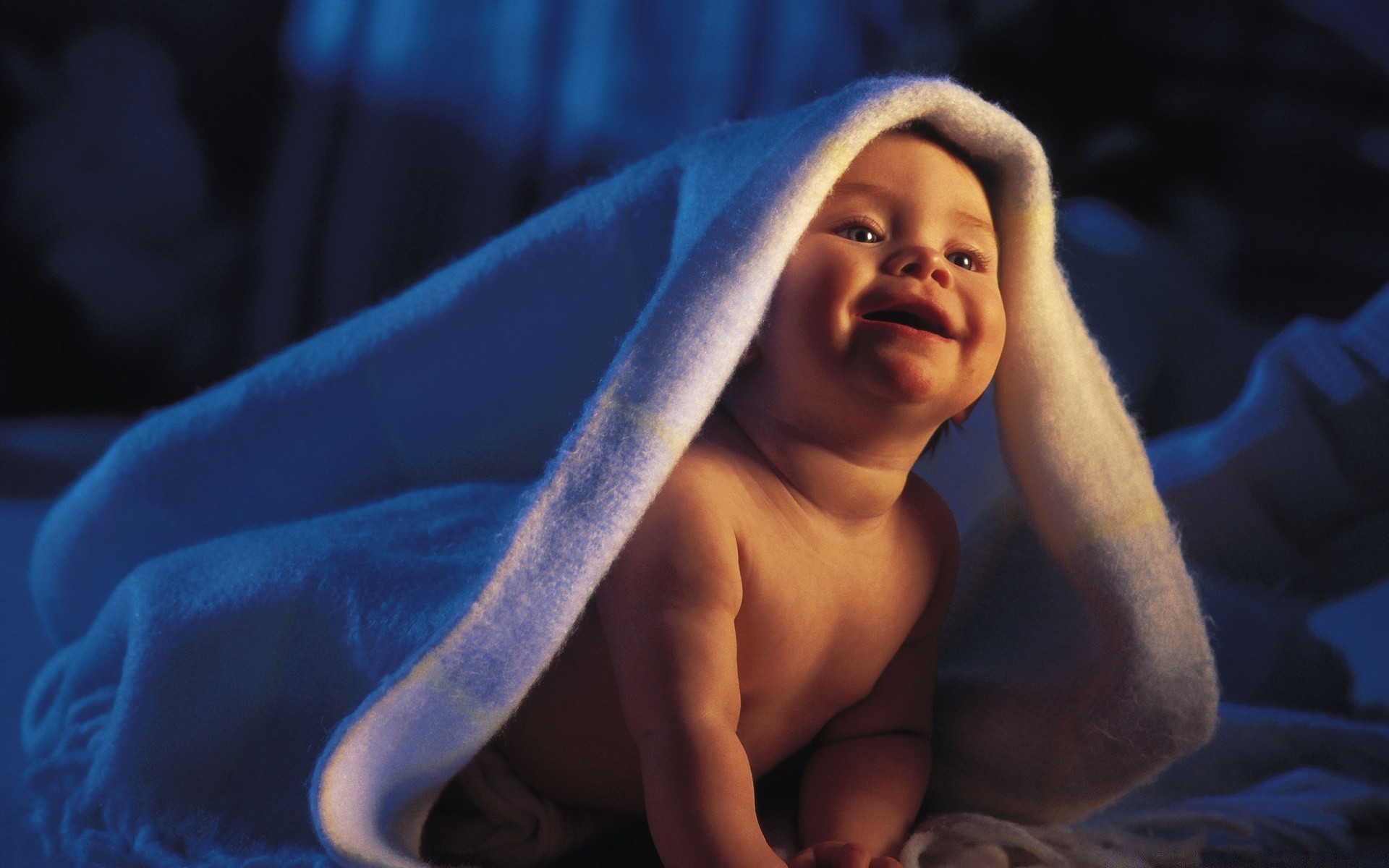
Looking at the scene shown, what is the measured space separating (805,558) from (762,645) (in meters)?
0.04

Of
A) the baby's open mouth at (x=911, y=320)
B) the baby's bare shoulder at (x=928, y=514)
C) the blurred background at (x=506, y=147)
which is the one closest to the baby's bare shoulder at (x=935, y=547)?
the baby's bare shoulder at (x=928, y=514)

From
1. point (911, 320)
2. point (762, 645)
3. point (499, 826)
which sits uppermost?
point (911, 320)

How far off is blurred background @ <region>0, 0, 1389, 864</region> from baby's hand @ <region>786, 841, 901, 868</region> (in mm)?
699

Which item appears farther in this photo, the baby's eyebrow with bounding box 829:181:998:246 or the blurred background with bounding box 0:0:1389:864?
the blurred background with bounding box 0:0:1389:864

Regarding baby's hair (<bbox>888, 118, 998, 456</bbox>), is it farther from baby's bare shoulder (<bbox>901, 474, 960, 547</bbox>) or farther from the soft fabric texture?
the soft fabric texture

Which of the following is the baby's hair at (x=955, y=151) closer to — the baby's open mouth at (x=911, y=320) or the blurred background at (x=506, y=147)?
the baby's open mouth at (x=911, y=320)

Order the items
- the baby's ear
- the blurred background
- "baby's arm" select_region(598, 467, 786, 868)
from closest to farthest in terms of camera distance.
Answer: "baby's arm" select_region(598, 467, 786, 868), the baby's ear, the blurred background

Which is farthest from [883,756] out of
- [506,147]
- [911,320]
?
[506,147]

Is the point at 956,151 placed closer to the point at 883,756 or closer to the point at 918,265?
the point at 918,265

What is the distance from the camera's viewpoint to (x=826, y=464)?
1.52 ft

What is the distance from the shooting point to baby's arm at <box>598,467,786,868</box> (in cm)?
38

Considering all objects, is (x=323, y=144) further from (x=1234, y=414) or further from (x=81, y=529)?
(x=1234, y=414)

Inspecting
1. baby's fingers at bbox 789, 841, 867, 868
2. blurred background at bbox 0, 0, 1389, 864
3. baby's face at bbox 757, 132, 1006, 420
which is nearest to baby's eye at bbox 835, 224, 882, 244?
baby's face at bbox 757, 132, 1006, 420

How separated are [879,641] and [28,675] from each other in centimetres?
52
